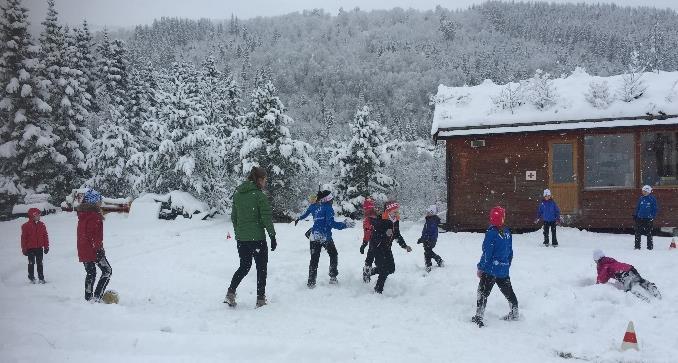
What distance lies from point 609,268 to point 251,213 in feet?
20.2

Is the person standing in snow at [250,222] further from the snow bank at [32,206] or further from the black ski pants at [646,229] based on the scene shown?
the snow bank at [32,206]

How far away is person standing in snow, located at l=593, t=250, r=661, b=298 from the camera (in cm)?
755

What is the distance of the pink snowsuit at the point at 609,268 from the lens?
309 inches

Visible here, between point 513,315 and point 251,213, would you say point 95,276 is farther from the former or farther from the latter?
point 513,315

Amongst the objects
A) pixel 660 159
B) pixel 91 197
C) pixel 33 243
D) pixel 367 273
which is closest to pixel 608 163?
→ pixel 660 159

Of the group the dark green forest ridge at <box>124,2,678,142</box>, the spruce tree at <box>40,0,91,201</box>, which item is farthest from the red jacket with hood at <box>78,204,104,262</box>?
the dark green forest ridge at <box>124,2,678,142</box>

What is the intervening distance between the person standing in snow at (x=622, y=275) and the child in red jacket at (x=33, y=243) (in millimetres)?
10747

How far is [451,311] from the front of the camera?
24.9ft

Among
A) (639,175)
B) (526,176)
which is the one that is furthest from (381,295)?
(639,175)

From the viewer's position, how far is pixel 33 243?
9.77 metres

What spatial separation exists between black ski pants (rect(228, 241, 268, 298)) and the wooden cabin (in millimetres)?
11048

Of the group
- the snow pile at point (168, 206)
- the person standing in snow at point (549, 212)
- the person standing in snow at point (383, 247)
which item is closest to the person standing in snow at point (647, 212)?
the person standing in snow at point (549, 212)

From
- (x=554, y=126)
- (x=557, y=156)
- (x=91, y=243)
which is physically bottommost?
(x=91, y=243)

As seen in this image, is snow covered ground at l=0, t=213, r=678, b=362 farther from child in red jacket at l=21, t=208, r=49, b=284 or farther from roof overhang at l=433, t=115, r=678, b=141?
roof overhang at l=433, t=115, r=678, b=141
